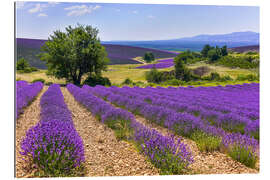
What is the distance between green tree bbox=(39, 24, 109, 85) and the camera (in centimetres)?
1145

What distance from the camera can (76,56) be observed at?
12.2m

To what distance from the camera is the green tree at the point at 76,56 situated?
11.4 meters

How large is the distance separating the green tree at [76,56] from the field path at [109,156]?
23.9ft

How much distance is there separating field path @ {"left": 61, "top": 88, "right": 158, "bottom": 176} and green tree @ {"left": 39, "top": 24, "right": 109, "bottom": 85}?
7.30 m

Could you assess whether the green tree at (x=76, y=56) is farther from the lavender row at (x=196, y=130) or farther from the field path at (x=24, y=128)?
the lavender row at (x=196, y=130)

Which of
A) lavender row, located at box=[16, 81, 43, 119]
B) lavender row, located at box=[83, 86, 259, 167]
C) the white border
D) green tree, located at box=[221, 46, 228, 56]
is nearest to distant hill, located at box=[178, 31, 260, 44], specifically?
the white border

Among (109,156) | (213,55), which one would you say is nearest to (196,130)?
(109,156)

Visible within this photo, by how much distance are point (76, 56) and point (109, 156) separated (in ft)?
32.2

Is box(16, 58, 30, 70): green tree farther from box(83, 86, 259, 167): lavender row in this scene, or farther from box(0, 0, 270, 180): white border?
box(83, 86, 259, 167): lavender row

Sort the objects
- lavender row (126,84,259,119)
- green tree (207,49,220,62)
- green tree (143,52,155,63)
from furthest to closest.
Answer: green tree (143,52,155,63)
green tree (207,49,220,62)
lavender row (126,84,259,119)

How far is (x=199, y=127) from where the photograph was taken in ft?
12.7
